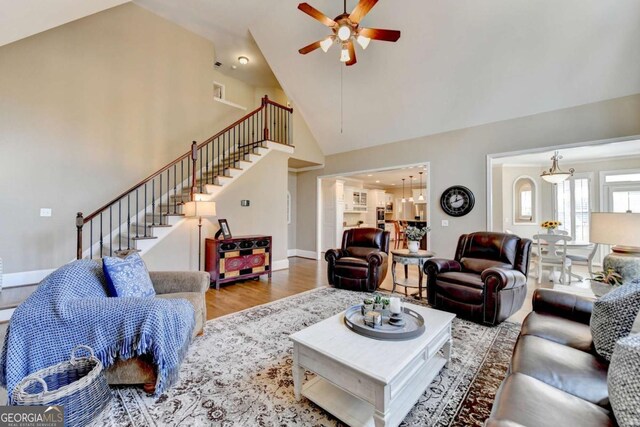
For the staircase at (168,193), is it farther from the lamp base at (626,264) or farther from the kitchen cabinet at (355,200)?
the lamp base at (626,264)

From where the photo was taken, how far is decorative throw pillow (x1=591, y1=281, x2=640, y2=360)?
142 centimetres

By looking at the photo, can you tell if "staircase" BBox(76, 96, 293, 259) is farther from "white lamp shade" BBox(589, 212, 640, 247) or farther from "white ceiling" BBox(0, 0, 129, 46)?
"white lamp shade" BBox(589, 212, 640, 247)

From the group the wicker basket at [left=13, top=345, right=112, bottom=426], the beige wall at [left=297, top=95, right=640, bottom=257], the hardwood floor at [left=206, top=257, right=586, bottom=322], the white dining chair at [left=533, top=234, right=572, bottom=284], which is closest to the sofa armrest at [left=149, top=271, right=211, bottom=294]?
the hardwood floor at [left=206, top=257, right=586, bottom=322]

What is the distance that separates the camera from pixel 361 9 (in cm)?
296

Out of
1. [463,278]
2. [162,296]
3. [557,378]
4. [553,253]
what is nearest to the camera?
[557,378]

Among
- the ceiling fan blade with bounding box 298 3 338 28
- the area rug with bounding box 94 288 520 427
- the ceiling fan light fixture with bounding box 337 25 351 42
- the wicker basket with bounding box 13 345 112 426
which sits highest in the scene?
the ceiling fan blade with bounding box 298 3 338 28

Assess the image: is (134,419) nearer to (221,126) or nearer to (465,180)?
(465,180)

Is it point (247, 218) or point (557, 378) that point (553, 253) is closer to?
point (557, 378)

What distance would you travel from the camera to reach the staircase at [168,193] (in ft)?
13.7

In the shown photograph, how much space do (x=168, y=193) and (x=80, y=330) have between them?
313 cm

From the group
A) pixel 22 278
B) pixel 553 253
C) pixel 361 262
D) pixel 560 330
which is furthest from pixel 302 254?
pixel 560 330

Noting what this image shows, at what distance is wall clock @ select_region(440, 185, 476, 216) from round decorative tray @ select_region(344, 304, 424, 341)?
350 cm

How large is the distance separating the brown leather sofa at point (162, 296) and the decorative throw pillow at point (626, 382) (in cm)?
236

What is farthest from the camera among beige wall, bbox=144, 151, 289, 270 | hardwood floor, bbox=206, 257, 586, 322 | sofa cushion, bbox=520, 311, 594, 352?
beige wall, bbox=144, 151, 289, 270
